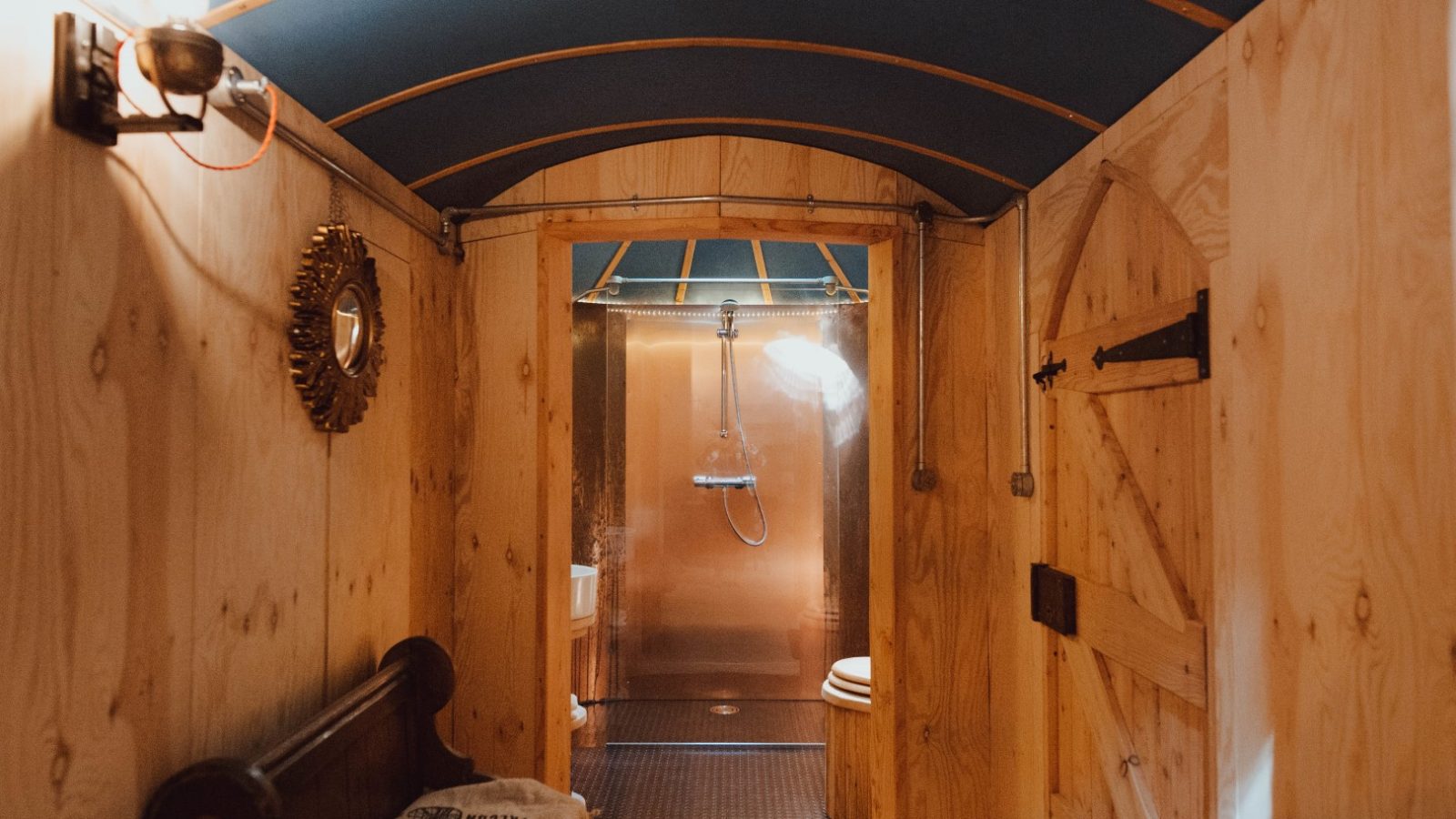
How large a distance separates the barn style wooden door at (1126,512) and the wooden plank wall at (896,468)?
400mm

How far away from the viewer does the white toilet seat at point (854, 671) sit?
10.8 ft

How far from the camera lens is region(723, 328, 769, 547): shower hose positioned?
16.7 ft

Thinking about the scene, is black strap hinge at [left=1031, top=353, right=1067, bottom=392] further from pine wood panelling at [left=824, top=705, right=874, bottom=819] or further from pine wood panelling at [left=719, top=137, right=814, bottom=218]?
pine wood panelling at [left=824, top=705, right=874, bottom=819]

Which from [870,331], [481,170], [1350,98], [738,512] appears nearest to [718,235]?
[870,331]

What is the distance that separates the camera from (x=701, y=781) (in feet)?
12.3

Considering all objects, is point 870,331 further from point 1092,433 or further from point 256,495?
point 256,495

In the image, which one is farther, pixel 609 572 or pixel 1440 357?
pixel 609 572

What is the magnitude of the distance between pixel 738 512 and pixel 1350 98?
4.10 meters

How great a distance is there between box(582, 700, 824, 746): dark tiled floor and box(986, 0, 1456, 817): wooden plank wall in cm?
303

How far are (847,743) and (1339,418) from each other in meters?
2.48

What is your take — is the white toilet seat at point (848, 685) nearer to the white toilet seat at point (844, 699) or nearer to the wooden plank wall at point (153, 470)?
the white toilet seat at point (844, 699)

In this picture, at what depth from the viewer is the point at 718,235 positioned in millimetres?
2934

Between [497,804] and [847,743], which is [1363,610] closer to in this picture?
[497,804]

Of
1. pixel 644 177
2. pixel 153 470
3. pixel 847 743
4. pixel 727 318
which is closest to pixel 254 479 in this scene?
pixel 153 470
